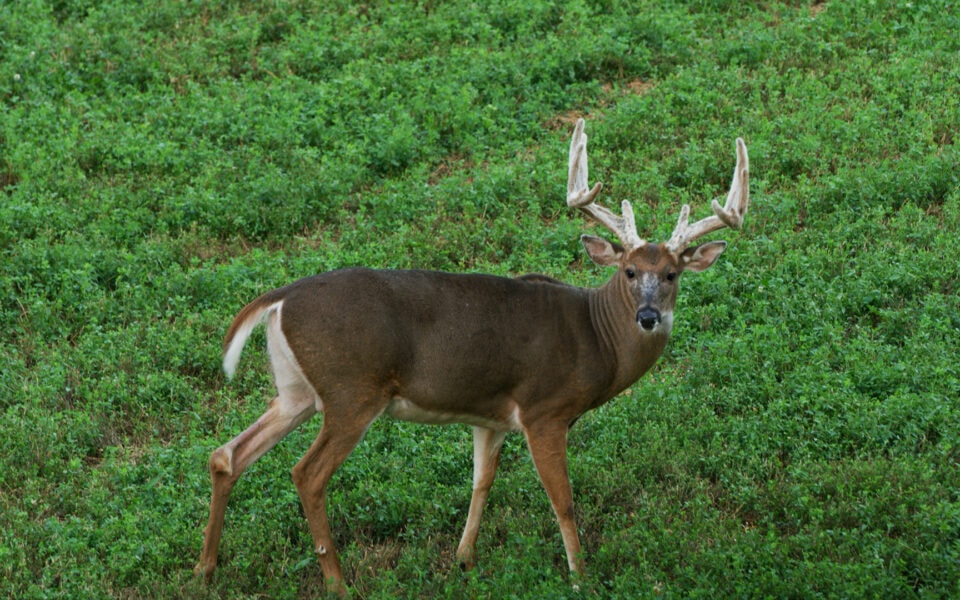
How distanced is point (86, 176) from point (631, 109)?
16.7 feet

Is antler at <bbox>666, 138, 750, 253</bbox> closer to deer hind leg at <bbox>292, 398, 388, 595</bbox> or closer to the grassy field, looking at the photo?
the grassy field

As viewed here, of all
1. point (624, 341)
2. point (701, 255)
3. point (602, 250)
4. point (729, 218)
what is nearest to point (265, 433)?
point (624, 341)

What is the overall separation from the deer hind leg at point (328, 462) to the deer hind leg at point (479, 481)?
0.75 meters

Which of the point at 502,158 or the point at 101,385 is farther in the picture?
the point at 502,158

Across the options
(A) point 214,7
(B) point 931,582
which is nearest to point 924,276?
A: (B) point 931,582

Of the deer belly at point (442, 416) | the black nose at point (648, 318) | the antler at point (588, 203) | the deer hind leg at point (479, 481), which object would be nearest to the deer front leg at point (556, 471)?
the deer belly at point (442, 416)

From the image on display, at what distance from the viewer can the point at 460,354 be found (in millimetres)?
7324

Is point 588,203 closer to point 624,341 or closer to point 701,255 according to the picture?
point 701,255

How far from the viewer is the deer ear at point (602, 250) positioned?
7.80 metres

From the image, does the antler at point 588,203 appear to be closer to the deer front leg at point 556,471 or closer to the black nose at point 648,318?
the black nose at point 648,318

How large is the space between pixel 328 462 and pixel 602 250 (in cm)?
204

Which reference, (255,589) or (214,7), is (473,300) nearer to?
(255,589)

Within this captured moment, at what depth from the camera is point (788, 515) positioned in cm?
748

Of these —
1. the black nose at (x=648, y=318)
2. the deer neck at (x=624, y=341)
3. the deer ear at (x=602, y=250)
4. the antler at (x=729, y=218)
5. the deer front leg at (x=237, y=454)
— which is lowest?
the deer front leg at (x=237, y=454)
